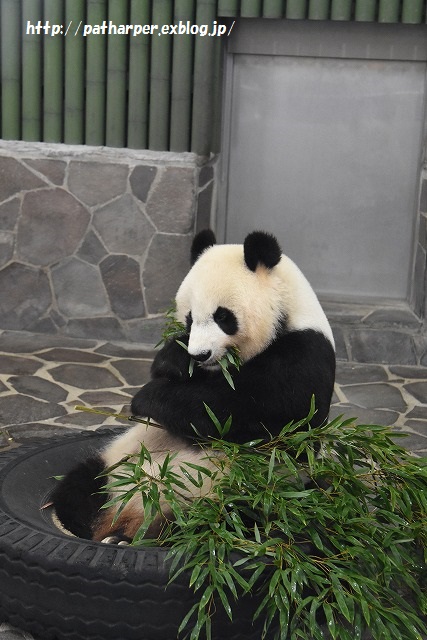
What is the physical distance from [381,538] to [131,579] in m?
0.69

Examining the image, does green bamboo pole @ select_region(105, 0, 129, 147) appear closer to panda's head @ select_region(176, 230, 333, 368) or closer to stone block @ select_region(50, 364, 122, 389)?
stone block @ select_region(50, 364, 122, 389)

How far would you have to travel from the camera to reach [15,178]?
237 inches

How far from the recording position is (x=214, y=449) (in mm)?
2652

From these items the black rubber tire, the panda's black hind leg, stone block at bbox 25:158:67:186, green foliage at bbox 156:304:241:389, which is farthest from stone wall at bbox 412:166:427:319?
the black rubber tire

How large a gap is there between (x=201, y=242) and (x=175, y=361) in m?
0.37

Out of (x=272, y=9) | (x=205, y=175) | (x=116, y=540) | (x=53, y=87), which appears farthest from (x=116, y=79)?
(x=116, y=540)

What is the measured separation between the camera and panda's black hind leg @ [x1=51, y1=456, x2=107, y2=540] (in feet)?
9.05

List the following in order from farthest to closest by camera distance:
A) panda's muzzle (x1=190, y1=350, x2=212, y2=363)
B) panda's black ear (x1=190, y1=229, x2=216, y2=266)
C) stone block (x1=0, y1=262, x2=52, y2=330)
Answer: stone block (x1=0, y1=262, x2=52, y2=330) < panda's black ear (x1=190, y1=229, x2=216, y2=266) < panda's muzzle (x1=190, y1=350, x2=212, y2=363)

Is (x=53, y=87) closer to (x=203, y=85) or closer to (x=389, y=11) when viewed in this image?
(x=203, y=85)

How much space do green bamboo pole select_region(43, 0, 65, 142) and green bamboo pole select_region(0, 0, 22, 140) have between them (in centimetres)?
17

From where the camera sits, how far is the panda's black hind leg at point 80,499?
9.05ft

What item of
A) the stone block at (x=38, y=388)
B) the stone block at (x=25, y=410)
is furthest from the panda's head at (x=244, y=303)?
the stone block at (x=38, y=388)

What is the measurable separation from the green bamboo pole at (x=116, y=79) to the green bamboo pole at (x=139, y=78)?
5 centimetres

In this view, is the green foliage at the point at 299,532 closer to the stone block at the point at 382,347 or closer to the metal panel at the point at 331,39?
the stone block at the point at 382,347
